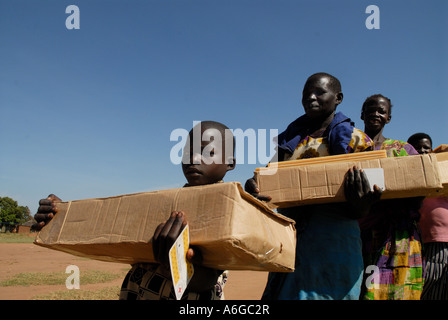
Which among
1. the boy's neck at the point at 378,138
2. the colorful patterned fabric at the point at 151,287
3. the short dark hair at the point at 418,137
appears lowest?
the colorful patterned fabric at the point at 151,287

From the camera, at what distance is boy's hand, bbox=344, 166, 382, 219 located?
202 centimetres

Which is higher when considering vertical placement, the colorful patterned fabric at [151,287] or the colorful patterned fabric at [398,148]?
the colorful patterned fabric at [398,148]

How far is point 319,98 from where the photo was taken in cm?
264

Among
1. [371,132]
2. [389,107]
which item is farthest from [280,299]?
[389,107]

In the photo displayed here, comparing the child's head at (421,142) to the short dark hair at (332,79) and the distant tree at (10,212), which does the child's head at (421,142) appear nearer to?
the short dark hair at (332,79)

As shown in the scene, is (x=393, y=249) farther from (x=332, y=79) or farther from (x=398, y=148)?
(x=332, y=79)

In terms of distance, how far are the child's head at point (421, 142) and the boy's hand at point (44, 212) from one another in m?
3.81

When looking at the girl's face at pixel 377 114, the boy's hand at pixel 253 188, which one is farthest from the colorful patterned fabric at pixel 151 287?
the girl's face at pixel 377 114

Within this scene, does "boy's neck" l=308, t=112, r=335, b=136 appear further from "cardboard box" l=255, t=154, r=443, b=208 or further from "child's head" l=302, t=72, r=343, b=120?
"cardboard box" l=255, t=154, r=443, b=208

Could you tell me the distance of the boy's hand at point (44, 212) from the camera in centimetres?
Answer: 176

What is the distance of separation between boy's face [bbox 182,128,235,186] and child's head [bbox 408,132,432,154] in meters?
2.75
